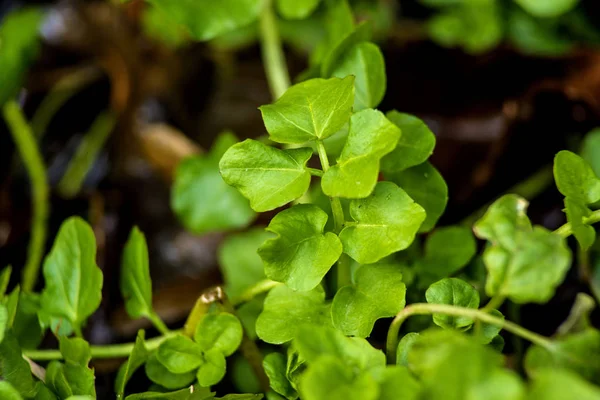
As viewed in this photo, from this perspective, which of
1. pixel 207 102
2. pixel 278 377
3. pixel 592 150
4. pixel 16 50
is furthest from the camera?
pixel 207 102

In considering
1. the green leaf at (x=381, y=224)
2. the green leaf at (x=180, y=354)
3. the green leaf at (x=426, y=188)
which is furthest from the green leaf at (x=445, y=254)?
the green leaf at (x=180, y=354)

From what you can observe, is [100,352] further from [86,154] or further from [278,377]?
[86,154]

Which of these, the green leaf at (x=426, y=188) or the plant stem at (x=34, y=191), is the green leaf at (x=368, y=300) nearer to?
the green leaf at (x=426, y=188)

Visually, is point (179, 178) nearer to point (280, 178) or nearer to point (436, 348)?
point (280, 178)

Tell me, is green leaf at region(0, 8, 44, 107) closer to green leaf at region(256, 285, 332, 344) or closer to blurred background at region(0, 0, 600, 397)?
blurred background at region(0, 0, 600, 397)

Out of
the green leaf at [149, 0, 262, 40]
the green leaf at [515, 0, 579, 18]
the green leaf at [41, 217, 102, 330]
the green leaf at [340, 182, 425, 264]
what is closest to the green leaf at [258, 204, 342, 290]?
the green leaf at [340, 182, 425, 264]

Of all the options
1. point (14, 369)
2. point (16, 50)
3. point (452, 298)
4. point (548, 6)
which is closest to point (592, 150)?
point (548, 6)

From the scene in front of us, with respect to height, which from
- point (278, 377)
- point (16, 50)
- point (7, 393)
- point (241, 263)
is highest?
point (16, 50)
